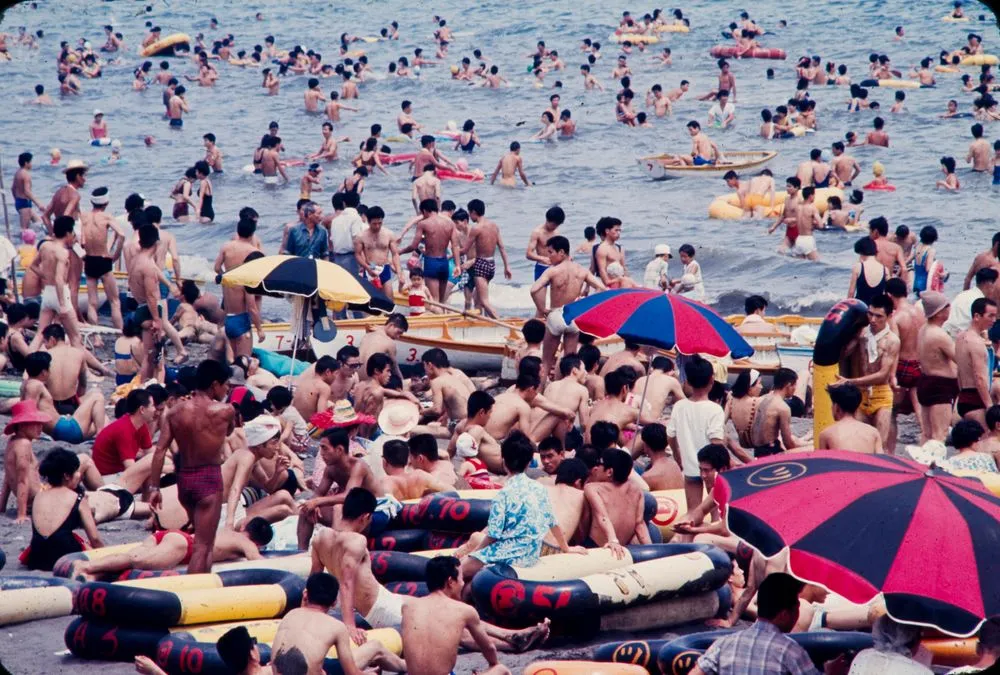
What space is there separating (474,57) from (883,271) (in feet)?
106

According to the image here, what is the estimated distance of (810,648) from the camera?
612cm

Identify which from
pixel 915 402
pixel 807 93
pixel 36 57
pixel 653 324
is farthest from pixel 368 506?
pixel 36 57

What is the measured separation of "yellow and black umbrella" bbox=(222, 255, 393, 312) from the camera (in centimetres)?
1082

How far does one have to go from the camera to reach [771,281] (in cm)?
2158

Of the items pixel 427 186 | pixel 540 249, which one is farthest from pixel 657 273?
pixel 427 186

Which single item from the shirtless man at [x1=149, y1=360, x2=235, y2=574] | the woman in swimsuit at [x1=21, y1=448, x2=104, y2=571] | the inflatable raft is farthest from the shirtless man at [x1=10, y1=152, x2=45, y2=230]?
the inflatable raft

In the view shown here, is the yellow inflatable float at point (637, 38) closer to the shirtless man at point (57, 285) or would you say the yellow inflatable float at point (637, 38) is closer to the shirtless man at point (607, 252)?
the shirtless man at point (607, 252)

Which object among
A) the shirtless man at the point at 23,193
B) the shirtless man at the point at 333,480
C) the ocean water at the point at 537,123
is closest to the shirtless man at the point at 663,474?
the shirtless man at the point at 333,480

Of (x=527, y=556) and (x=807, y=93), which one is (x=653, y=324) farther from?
(x=807, y=93)

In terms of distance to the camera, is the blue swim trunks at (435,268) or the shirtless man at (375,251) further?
the blue swim trunks at (435,268)

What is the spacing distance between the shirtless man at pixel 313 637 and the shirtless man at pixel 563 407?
4.01m

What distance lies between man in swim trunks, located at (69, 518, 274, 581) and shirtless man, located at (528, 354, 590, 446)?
257cm

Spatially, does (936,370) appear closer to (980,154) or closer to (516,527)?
(516,527)

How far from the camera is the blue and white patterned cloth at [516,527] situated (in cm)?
712
